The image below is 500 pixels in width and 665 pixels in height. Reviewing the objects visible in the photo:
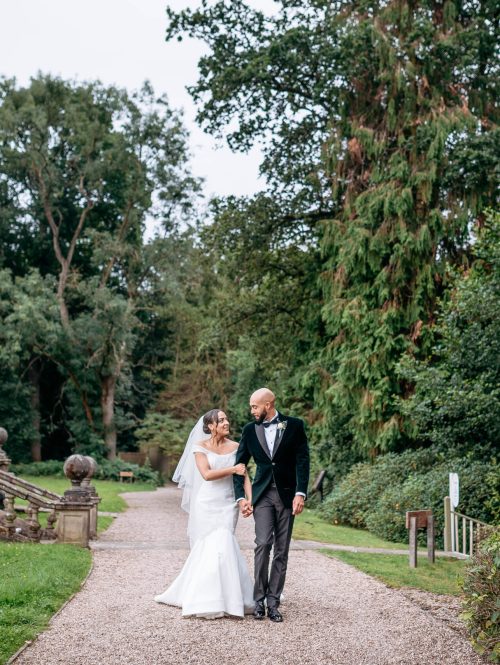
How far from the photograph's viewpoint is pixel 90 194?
43.0 m

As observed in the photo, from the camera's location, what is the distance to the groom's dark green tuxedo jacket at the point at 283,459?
7.38m

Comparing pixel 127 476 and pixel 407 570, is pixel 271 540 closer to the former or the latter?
pixel 407 570

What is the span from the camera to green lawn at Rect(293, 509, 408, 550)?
49.5 feet

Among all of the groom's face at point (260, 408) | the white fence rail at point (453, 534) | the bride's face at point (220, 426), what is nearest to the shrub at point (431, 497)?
the white fence rail at point (453, 534)

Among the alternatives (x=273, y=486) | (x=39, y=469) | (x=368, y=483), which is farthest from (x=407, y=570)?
(x=39, y=469)

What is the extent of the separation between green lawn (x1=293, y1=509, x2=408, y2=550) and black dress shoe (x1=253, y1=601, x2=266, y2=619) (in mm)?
7611

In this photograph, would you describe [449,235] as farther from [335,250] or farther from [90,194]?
[90,194]

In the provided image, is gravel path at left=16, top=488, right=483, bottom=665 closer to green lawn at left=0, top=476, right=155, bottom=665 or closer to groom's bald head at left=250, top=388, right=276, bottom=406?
green lawn at left=0, top=476, right=155, bottom=665

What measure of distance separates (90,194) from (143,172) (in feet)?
9.72

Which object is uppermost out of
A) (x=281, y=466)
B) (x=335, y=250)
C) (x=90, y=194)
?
(x=90, y=194)

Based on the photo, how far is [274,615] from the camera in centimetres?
717

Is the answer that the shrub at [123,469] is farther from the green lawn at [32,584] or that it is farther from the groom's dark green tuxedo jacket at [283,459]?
the groom's dark green tuxedo jacket at [283,459]

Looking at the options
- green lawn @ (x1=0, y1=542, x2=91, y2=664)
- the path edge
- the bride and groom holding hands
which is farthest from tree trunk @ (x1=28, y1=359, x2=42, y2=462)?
the bride and groom holding hands

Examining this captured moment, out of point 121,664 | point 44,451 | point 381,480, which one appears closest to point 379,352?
point 381,480
